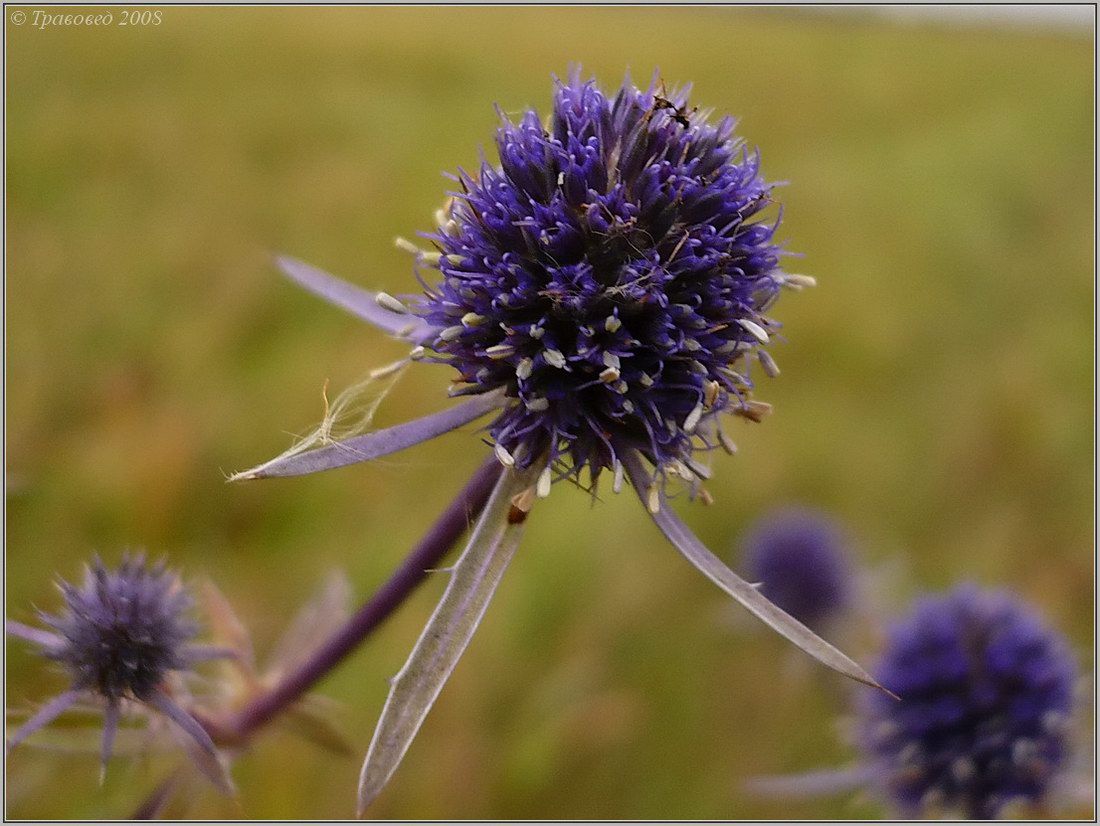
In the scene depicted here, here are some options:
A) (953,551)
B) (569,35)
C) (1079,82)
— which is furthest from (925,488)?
(1079,82)

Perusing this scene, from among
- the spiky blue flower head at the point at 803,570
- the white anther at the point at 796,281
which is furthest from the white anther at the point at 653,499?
the spiky blue flower head at the point at 803,570

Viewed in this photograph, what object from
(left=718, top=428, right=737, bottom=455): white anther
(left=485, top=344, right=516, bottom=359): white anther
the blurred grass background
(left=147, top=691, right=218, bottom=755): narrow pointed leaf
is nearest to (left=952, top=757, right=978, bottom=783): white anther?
the blurred grass background

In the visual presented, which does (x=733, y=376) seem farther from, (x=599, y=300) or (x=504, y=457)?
(x=504, y=457)

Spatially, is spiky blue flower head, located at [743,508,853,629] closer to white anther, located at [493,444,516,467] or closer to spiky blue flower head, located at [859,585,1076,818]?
spiky blue flower head, located at [859,585,1076,818]

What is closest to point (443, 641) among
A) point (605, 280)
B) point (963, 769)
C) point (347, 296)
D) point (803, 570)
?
point (605, 280)

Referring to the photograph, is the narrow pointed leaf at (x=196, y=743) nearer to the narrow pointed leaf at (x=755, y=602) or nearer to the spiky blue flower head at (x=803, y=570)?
the narrow pointed leaf at (x=755, y=602)

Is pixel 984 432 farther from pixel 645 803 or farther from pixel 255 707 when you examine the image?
pixel 255 707
